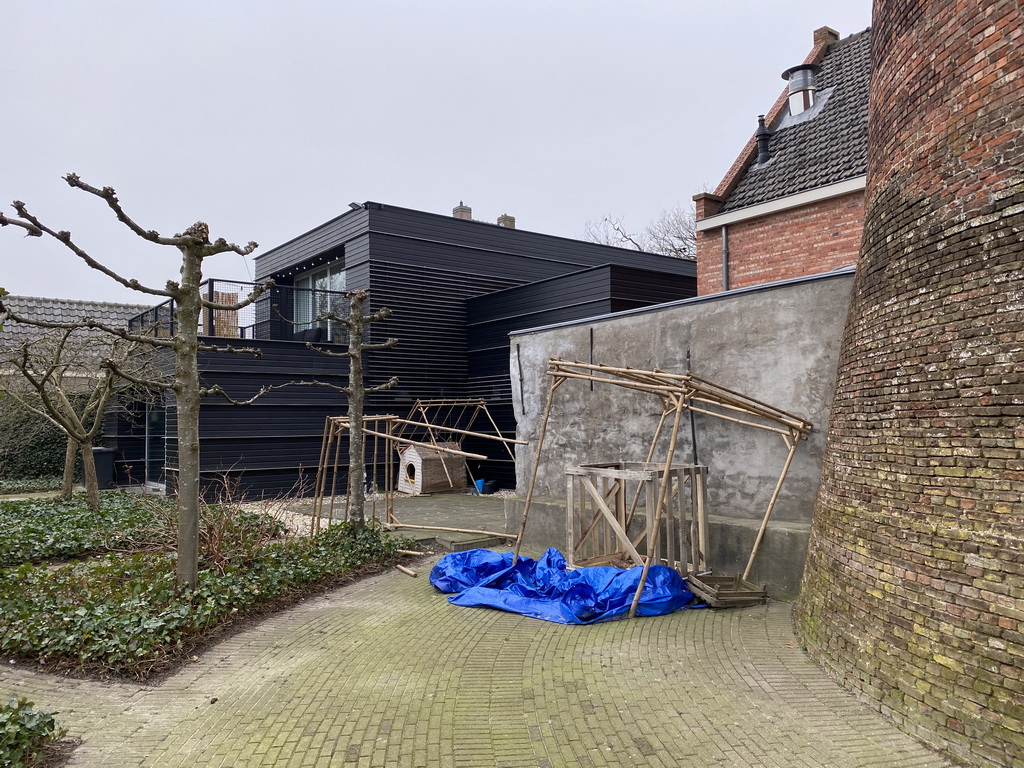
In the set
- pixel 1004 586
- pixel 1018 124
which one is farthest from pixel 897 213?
pixel 1004 586

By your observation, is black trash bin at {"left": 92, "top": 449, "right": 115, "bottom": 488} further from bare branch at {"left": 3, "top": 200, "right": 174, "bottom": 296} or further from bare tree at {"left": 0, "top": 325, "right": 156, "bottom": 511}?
bare branch at {"left": 3, "top": 200, "right": 174, "bottom": 296}

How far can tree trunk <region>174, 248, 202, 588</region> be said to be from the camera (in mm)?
7203

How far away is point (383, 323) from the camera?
19453 mm

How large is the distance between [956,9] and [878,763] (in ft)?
16.2

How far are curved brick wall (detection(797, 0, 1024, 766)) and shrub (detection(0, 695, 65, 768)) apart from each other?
5.41 m

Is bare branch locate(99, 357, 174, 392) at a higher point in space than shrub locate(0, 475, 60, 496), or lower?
higher

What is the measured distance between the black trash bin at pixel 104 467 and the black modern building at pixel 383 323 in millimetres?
487

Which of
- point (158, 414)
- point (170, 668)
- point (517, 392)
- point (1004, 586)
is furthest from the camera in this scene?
point (158, 414)

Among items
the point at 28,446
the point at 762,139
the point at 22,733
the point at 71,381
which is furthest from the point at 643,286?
the point at 28,446

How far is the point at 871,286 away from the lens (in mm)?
5785

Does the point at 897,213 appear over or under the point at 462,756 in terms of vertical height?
over

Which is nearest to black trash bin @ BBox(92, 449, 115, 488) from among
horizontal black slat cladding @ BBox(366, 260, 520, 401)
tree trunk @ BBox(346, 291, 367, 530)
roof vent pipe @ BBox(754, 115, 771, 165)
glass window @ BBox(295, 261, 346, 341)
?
glass window @ BBox(295, 261, 346, 341)

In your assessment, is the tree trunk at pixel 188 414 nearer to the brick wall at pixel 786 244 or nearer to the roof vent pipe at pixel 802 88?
the brick wall at pixel 786 244

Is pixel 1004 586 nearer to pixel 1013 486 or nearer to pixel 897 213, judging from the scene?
pixel 1013 486
